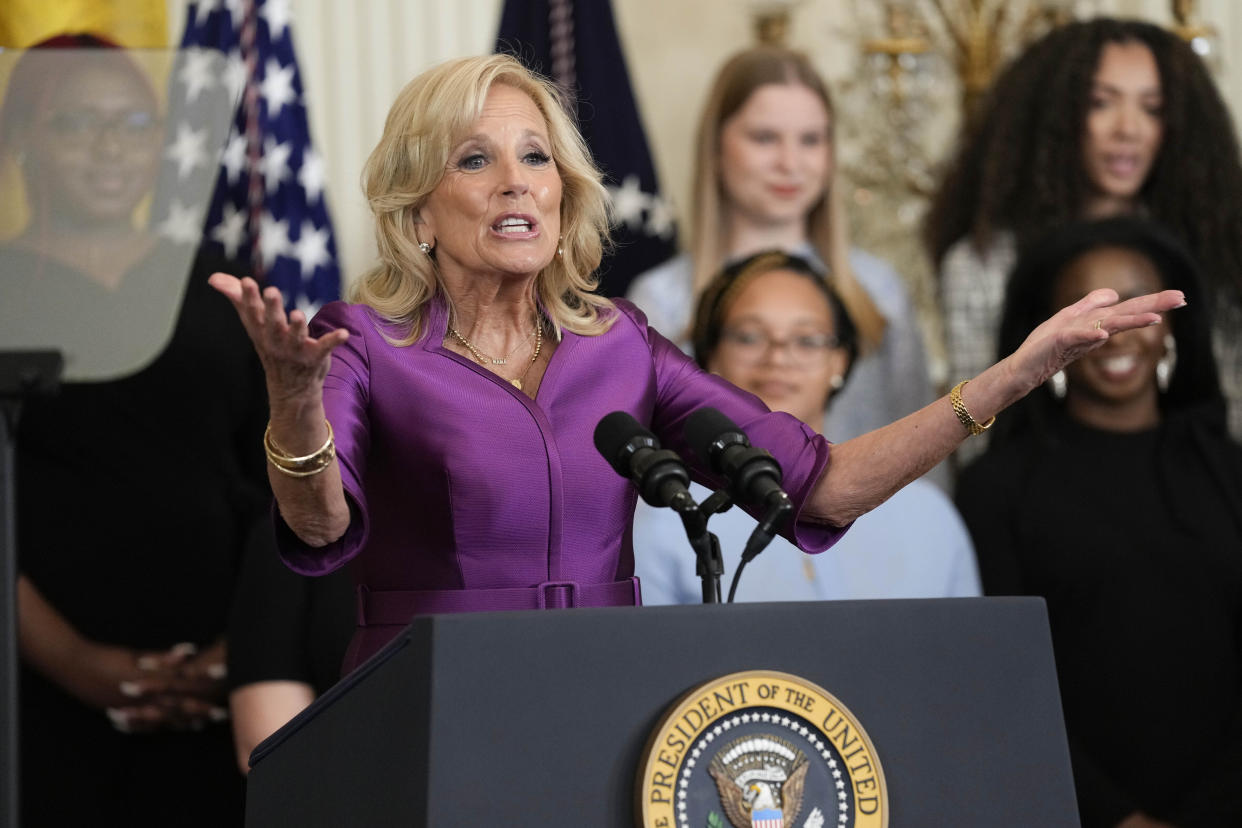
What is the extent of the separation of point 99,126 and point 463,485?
1.14m

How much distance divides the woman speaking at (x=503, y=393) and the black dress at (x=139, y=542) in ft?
4.36

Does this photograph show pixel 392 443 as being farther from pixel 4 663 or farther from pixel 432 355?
pixel 4 663

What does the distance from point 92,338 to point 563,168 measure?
0.77 meters

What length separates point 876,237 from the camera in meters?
5.49

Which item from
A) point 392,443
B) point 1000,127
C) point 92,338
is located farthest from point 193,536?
point 1000,127

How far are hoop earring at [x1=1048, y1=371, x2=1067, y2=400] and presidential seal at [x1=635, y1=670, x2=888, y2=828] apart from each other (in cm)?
218

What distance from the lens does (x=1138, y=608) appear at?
3.35 meters

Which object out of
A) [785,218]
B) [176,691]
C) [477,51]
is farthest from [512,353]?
[477,51]

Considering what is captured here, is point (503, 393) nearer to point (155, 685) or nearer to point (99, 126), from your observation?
point (99, 126)

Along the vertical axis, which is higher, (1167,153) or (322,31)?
(322,31)

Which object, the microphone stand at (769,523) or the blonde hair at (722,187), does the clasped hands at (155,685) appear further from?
the microphone stand at (769,523)

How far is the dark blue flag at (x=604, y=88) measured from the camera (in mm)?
4758

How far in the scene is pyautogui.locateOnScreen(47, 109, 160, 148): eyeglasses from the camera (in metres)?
2.58

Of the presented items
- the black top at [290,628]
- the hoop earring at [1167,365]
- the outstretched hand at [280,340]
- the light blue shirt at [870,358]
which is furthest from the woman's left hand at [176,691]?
the hoop earring at [1167,365]
